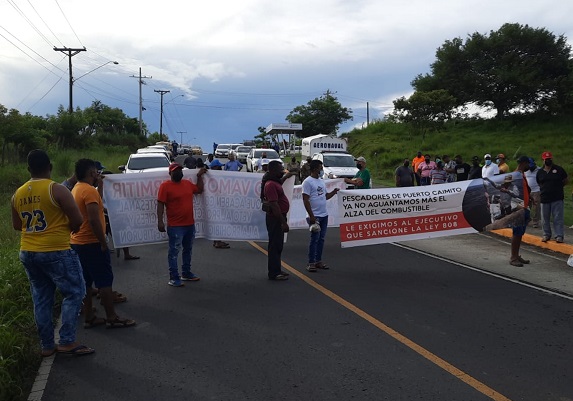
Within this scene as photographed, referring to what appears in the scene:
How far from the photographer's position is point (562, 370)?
4809mm

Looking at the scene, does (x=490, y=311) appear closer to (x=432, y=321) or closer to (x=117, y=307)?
(x=432, y=321)

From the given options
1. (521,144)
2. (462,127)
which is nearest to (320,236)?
(521,144)

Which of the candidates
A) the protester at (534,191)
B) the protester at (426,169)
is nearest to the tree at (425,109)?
the protester at (426,169)

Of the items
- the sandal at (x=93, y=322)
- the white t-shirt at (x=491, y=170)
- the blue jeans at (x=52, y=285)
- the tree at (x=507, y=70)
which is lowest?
the sandal at (x=93, y=322)

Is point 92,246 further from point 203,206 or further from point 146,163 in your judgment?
point 146,163

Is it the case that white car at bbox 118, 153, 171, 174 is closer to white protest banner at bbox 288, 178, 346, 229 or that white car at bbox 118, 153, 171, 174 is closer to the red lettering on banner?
white protest banner at bbox 288, 178, 346, 229

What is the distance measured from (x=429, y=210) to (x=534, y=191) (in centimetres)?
509

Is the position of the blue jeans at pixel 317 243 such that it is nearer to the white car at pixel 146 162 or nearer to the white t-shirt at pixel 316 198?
the white t-shirt at pixel 316 198

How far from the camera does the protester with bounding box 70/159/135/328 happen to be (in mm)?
5875

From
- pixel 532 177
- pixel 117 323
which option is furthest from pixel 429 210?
pixel 117 323

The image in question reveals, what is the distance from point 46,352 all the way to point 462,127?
44603 millimetres

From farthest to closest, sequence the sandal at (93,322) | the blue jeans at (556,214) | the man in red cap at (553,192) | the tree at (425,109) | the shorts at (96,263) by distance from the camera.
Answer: the tree at (425,109) < the blue jeans at (556,214) < the man in red cap at (553,192) < the sandal at (93,322) < the shorts at (96,263)

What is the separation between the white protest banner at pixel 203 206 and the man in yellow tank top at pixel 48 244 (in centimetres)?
309

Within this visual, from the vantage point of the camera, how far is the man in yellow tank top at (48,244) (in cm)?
492
